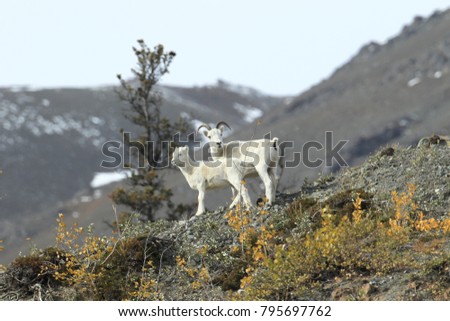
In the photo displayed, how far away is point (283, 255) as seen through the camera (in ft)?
57.8

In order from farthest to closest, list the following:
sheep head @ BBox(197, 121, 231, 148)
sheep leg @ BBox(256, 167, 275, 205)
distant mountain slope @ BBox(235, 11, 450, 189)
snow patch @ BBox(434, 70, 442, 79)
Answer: snow patch @ BBox(434, 70, 442, 79) → distant mountain slope @ BBox(235, 11, 450, 189) → sheep head @ BBox(197, 121, 231, 148) → sheep leg @ BBox(256, 167, 275, 205)

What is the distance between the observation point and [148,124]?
4462cm

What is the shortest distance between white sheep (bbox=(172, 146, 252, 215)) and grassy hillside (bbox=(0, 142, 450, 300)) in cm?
81

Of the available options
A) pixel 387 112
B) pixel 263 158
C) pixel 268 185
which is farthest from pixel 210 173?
pixel 387 112

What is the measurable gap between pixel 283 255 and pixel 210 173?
6.20 metres

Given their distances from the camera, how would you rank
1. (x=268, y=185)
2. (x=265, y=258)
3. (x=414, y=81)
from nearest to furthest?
(x=265, y=258), (x=268, y=185), (x=414, y=81)

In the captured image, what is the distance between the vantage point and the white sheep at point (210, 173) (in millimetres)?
22922

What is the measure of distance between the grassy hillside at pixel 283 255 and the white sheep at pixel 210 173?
2.67 feet

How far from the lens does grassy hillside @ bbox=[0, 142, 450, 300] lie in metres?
16.6

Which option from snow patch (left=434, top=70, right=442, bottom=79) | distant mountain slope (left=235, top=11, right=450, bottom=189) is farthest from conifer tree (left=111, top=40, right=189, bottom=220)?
snow patch (left=434, top=70, right=442, bottom=79)

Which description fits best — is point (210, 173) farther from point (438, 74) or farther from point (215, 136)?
point (438, 74)

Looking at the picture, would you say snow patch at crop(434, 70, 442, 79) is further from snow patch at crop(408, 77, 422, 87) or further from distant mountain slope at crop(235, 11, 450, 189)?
snow patch at crop(408, 77, 422, 87)

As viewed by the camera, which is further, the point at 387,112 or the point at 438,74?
the point at 438,74

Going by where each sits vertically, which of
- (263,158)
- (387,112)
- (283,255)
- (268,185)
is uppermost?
(263,158)
